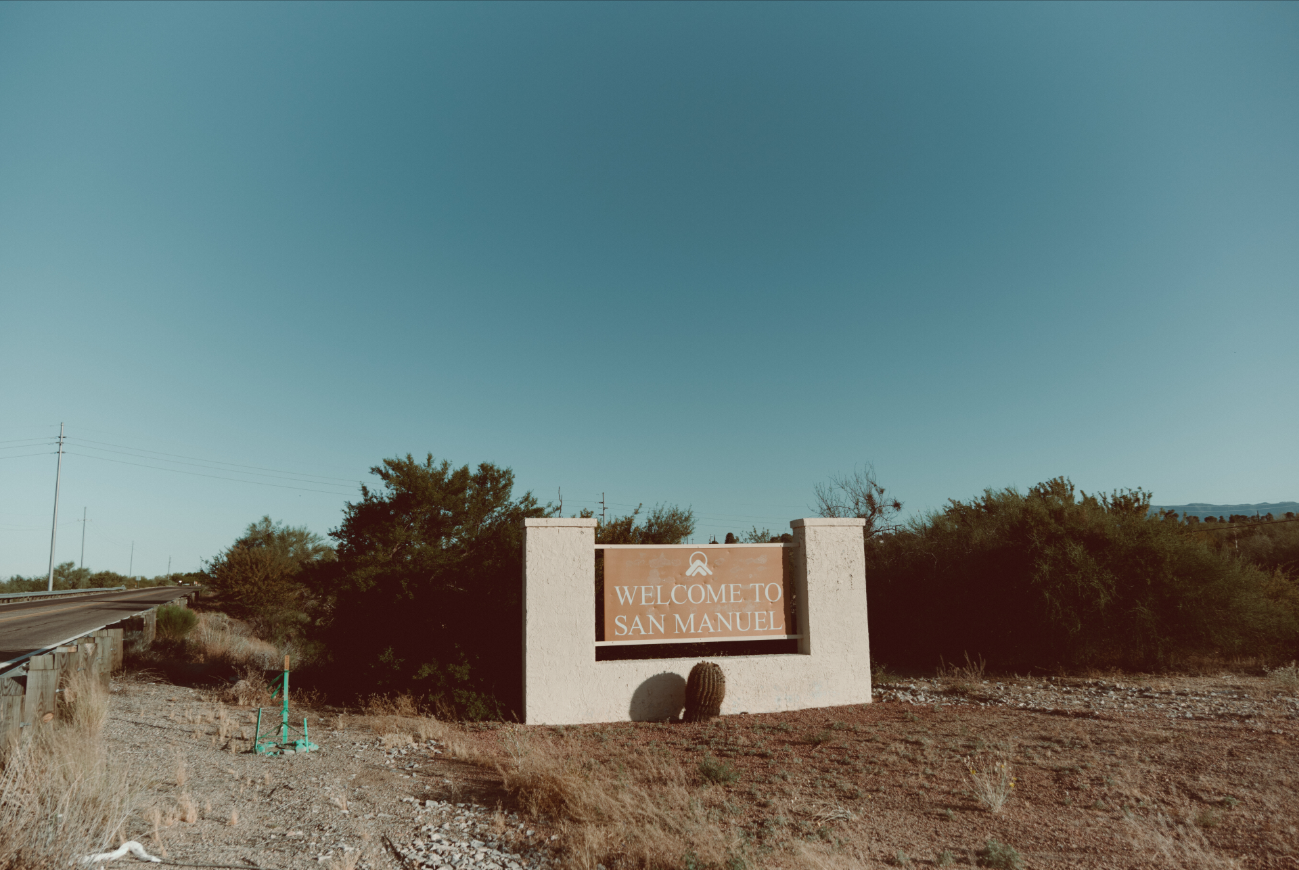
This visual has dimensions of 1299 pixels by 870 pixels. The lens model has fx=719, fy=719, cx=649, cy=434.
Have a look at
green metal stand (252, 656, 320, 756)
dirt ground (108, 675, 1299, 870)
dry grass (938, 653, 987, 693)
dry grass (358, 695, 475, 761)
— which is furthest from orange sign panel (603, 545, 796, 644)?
green metal stand (252, 656, 320, 756)

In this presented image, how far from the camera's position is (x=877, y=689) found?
1377cm

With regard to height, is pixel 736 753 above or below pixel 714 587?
below

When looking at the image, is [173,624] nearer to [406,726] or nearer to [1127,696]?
[406,726]

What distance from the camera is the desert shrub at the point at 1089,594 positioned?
589 inches

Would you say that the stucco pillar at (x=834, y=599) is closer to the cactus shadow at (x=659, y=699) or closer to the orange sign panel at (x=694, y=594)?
the orange sign panel at (x=694, y=594)

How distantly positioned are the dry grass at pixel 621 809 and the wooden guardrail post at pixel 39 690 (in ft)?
15.8

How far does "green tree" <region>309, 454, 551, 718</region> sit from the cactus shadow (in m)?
1.88

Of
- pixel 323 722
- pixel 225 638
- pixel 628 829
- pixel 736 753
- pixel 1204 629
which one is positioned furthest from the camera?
pixel 225 638

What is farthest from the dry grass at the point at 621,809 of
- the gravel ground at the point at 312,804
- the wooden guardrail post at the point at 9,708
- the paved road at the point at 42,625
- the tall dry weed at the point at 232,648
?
the tall dry weed at the point at 232,648

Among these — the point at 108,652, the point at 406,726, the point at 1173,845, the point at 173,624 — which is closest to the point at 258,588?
the point at 173,624

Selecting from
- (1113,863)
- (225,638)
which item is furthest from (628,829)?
(225,638)

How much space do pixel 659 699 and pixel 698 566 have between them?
2230 mm

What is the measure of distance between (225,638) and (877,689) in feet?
56.6

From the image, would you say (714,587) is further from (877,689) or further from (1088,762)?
(1088,762)
